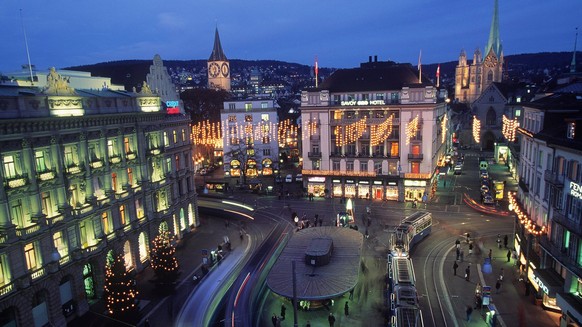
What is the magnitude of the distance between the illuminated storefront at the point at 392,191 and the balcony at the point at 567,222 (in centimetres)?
3541

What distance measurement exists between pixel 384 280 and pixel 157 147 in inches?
1189

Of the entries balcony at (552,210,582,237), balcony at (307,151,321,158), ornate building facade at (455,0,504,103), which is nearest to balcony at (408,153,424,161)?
balcony at (307,151,321,158)

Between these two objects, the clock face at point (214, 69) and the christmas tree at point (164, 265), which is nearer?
the christmas tree at point (164, 265)

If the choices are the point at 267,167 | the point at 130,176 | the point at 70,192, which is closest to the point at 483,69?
the point at 267,167

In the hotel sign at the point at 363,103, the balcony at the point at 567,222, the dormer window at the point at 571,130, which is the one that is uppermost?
the hotel sign at the point at 363,103

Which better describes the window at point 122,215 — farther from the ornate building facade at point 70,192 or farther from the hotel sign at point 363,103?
the hotel sign at point 363,103

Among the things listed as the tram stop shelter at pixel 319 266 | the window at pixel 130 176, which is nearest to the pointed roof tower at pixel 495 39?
the tram stop shelter at pixel 319 266

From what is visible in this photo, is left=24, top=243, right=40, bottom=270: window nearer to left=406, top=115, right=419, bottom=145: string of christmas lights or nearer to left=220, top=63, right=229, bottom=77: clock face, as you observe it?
left=406, top=115, right=419, bottom=145: string of christmas lights

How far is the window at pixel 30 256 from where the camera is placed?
31.1 m

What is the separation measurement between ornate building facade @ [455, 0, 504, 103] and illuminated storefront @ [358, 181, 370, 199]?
113 metres

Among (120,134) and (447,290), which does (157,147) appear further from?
(447,290)

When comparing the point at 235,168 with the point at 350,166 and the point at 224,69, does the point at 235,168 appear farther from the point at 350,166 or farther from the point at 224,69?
the point at 224,69

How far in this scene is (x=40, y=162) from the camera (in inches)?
1302

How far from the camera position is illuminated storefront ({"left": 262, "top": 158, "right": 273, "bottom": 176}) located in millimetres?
90500
